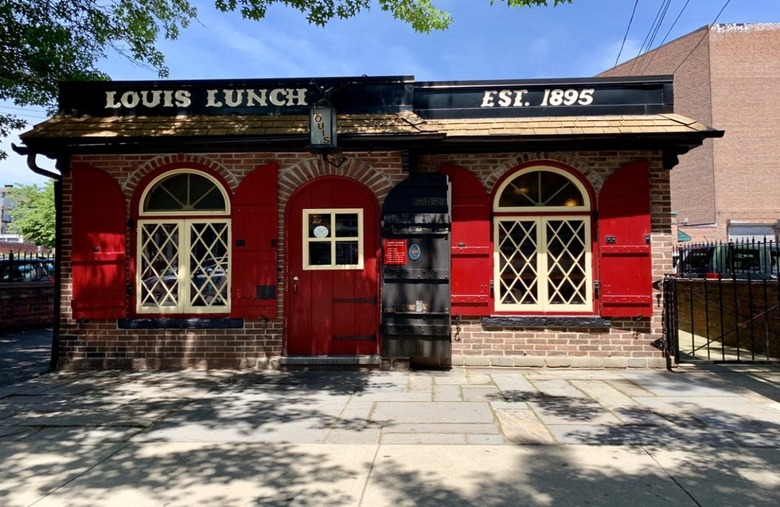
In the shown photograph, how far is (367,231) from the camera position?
7145mm

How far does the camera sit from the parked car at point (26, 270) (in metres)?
11.5

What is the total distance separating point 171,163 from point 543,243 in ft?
18.6

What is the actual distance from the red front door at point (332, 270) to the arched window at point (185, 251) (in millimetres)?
1042

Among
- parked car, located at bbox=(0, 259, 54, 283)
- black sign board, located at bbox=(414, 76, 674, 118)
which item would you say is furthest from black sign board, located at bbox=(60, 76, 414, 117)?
parked car, located at bbox=(0, 259, 54, 283)

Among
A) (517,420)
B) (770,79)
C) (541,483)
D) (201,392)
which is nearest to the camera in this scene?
(541,483)

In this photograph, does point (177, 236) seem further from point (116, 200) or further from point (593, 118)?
point (593, 118)

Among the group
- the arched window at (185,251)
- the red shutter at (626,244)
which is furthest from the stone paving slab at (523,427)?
the arched window at (185,251)

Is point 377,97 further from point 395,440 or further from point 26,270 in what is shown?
point 26,270

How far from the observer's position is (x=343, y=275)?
7.14m

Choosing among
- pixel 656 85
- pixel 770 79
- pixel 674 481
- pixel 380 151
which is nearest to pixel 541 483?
pixel 674 481

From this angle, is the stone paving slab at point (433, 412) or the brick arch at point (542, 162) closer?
the stone paving slab at point (433, 412)

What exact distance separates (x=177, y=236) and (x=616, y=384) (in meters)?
6.47

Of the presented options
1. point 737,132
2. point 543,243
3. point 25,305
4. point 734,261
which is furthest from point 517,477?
point 737,132

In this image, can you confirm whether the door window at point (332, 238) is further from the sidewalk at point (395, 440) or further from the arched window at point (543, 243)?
the arched window at point (543, 243)
